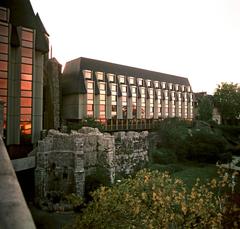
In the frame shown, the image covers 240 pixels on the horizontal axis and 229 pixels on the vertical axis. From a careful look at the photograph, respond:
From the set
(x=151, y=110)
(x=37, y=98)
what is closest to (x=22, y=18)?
(x=37, y=98)

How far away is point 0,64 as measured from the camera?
3241 cm

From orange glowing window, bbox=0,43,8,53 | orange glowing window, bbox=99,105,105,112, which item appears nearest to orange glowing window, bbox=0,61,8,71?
orange glowing window, bbox=0,43,8,53

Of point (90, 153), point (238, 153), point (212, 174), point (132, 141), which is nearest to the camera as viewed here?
point (90, 153)

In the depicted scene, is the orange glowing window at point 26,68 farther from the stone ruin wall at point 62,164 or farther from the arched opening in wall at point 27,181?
the arched opening in wall at point 27,181

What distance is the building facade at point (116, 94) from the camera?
195 feet

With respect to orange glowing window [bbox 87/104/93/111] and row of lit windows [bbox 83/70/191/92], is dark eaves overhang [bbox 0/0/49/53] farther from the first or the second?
orange glowing window [bbox 87/104/93/111]

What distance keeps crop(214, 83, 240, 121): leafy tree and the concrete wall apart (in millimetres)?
95995

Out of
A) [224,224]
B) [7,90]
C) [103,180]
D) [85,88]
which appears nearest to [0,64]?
[7,90]

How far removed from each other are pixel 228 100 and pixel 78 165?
77889 millimetres

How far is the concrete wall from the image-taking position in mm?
3400

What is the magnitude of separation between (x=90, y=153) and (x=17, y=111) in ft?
38.5

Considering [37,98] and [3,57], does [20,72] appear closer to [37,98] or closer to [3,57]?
[3,57]

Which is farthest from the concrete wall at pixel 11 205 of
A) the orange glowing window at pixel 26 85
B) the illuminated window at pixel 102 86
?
the illuminated window at pixel 102 86

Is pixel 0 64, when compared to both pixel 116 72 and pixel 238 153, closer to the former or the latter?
pixel 116 72
